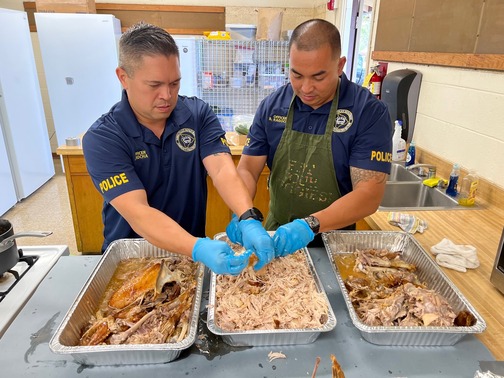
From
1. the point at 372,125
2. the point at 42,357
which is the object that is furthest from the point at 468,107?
the point at 42,357

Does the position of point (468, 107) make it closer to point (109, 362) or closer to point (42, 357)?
point (109, 362)

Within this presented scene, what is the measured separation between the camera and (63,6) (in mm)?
5270

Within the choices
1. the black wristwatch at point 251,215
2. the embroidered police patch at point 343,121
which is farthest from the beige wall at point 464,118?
the black wristwatch at point 251,215

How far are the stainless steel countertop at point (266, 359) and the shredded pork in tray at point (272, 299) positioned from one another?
7cm

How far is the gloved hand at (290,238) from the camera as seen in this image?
57.4 inches

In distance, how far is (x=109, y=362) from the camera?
1.14m

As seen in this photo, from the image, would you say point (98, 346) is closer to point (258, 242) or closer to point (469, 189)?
point (258, 242)

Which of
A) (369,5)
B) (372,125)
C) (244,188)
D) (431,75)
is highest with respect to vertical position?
(369,5)

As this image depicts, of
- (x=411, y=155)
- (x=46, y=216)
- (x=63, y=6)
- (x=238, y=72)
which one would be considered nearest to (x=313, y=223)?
(x=411, y=155)

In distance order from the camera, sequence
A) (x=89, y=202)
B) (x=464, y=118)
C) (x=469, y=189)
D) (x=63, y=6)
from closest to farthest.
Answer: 1. (x=469, y=189)
2. (x=464, y=118)
3. (x=89, y=202)
4. (x=63, y=6)

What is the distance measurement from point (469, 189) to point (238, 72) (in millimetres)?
3450

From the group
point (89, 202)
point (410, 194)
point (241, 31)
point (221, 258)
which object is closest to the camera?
point (221, 258)

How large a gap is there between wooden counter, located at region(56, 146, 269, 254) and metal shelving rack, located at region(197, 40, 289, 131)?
181cm

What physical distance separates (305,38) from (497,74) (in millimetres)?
1338
